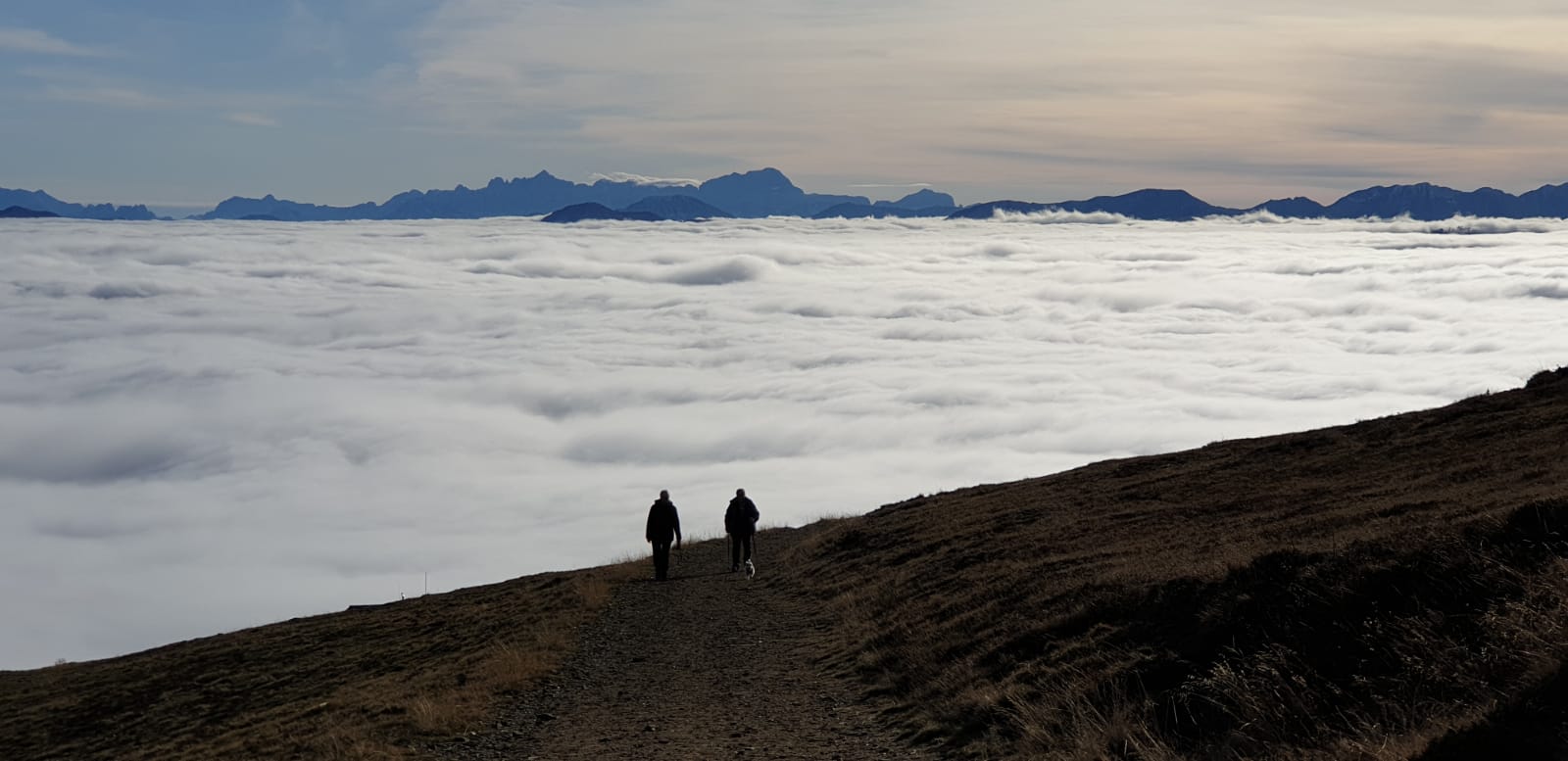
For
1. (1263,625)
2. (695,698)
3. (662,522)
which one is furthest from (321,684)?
(1263,625)

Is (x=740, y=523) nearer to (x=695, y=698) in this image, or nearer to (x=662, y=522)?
(x=662, y=522)

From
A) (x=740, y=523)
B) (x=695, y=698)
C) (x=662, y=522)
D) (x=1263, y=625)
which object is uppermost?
(x=1263, y=625)

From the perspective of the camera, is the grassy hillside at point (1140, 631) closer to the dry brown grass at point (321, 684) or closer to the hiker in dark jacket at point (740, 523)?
the dry brown grass at point (321, 684)

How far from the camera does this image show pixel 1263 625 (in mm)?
9758

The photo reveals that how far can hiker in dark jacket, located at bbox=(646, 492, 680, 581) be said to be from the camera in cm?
2348

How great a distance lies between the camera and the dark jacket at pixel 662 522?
2347 cm

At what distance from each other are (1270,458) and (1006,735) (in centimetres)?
2038

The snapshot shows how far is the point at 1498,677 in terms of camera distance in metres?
7.25

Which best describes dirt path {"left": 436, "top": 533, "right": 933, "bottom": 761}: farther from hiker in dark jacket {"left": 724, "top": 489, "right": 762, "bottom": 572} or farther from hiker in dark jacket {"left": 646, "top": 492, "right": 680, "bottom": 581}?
hiker in dark jacket {"left": 724, "top": 489, "right": 762, "bottom": 572}

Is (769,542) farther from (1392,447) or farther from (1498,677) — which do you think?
(1498,677)

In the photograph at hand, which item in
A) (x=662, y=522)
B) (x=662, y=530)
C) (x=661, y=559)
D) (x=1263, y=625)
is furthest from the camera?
(x=661, y=559)

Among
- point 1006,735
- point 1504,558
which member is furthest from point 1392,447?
point 1006,735

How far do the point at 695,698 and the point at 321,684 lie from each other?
11230 millimetres

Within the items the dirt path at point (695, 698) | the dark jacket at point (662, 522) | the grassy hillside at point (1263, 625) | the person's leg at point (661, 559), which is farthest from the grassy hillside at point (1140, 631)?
the dark jacket at point (662, 522)
